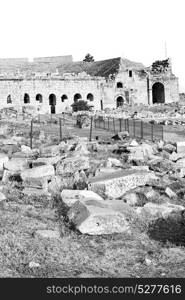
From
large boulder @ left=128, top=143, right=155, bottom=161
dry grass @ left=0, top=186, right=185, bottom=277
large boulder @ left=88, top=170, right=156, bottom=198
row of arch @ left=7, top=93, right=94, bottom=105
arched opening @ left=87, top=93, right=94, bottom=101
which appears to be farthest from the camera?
arched opening @ left=87, top=93, right=94, bottom=101

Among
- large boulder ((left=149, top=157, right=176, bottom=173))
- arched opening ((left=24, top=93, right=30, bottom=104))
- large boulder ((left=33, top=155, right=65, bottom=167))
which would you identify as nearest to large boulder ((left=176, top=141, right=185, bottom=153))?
large boulder ((left=149, top=157, right=176, bottom=173))

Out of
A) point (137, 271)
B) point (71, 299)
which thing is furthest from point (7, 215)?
point (71, 299)

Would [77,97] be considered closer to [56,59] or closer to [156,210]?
Answer: [56,59]

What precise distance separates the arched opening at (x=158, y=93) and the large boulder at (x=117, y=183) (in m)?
45.7

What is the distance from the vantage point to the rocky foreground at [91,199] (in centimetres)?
884

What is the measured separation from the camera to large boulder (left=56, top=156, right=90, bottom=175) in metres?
13.7

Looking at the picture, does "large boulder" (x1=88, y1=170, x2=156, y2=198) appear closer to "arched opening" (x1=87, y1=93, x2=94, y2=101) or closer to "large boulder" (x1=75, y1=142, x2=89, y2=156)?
"large boulder" (x1=75, y1=142, x2=89, y2=156)

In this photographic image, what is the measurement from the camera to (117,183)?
11.5 metres

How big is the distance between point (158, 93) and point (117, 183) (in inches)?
1888

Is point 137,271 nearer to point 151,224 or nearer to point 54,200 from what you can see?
point 151,224

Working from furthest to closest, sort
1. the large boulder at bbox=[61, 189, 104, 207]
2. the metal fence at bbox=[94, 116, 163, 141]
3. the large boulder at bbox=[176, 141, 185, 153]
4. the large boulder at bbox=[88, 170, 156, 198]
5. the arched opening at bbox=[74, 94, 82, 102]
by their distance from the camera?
the arched opening at bbox=[74, 94, 82, 102]
the metal fence at bbox=[94, 116, 163, 141]
the large boulder at bbox=[176, 141, 185, 153]
the large boulder at bbox=[88, 170, 156, 198]
the large boulder at bbox=[61, 189, 104, 207]

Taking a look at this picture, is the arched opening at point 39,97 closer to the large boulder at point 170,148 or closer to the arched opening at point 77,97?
the arched opening at point 77,97

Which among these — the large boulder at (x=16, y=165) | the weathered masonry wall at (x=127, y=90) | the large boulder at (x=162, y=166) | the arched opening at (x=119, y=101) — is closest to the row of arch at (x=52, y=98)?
the weathered masonry wall at (x=127, y=90)

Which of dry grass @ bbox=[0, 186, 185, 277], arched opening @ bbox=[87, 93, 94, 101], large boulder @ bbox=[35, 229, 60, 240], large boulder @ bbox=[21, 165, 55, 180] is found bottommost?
dry grass @ bbox=[0, 186, 185, 277]
